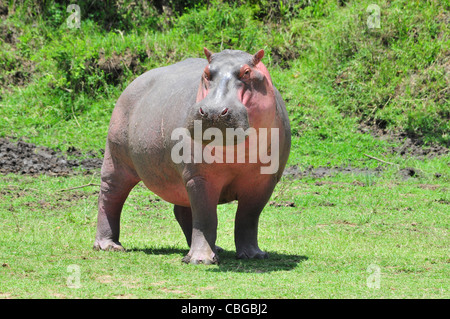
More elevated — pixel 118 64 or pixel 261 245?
pixel 118 64

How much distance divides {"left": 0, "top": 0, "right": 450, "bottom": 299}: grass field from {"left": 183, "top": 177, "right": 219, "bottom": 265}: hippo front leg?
0.62 ft

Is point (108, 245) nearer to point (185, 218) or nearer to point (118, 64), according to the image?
point (185, 218)

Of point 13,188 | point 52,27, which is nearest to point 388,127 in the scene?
point 13,188

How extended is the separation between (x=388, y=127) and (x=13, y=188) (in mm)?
6719

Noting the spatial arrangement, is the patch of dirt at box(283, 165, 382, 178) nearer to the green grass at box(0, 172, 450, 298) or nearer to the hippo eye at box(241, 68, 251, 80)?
the green grass at box(0, 172, 450, 298)

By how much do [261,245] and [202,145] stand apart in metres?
2.39

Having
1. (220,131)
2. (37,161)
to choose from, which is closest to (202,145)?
(220,131)

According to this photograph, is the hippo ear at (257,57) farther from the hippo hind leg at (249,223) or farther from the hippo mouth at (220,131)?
the hippo hind leg at (249,223)

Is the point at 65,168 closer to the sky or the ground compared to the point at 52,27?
closer to the ground

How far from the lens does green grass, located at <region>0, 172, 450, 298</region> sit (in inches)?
235

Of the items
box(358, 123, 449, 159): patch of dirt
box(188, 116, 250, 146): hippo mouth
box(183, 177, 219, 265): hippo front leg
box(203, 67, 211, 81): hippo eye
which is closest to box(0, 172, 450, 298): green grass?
box(183, 177, 219, 265): hippo front leg

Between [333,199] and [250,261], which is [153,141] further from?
[333,199]

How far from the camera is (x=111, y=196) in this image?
335 inches

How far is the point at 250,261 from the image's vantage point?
7.32 meters
